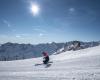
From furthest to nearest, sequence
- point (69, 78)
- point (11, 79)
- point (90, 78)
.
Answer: point (11, 79)
point (69, 78)
point (90, 78)

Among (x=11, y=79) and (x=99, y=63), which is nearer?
(x=11, y=79)

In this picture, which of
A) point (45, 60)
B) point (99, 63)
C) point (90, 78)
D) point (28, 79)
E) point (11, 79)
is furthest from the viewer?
point (45, 60)

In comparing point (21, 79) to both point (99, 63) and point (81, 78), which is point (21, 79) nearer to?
point (81, 78)

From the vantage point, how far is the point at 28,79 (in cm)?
1105

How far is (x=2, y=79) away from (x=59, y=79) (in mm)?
5268

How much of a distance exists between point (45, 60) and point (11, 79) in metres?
8.47

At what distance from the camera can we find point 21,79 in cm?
1138

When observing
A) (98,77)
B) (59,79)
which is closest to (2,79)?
(59,79)

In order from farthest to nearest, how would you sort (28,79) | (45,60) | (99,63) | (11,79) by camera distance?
(45,60) → (99,63) → (11,79) → (28,79)

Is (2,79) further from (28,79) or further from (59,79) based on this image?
(59,79)

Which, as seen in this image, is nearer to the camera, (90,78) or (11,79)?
A: (90,78)

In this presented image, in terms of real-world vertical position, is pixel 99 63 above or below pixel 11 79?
above

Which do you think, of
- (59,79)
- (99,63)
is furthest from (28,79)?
(99,63)

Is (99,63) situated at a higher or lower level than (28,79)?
higher
